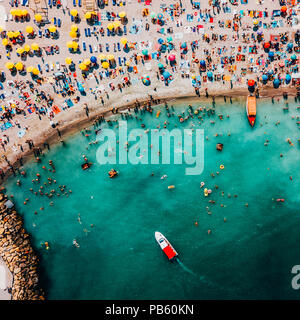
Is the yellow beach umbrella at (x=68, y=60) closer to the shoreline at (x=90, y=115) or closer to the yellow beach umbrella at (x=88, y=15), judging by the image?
the yellow beach umbrella at (x=88, y=15)

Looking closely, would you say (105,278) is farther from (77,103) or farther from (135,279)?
(77,103)

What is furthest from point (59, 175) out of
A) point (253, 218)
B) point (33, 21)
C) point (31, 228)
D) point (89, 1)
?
point (253, 218)

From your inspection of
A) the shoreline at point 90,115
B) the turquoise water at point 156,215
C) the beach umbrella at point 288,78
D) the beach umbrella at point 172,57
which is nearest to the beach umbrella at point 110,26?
the beach umbrella at point 172,57

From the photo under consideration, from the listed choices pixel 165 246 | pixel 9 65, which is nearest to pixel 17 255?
pixel 165 246

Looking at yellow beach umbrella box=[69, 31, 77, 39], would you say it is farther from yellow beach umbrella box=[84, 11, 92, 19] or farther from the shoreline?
the shoreline

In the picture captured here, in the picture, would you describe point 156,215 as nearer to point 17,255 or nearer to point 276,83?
point 17,255

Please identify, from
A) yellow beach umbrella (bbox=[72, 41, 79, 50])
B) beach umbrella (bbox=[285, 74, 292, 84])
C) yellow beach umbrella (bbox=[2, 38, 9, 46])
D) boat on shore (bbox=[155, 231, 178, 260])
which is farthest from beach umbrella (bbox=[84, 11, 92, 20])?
boat on shore (bbox=[155, 231, 178, 260])

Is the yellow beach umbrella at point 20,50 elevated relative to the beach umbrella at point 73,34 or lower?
lower
